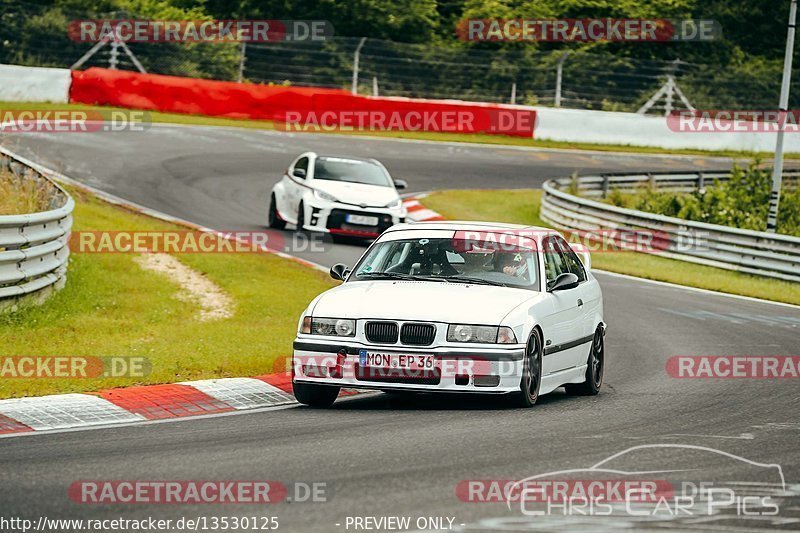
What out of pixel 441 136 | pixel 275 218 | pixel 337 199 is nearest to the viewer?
pixel 337 199

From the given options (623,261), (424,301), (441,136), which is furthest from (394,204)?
(441,136)

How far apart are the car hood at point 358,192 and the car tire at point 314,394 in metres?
12.2

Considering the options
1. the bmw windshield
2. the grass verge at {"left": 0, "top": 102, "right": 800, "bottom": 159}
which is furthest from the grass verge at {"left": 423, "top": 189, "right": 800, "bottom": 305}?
the bmw windshield

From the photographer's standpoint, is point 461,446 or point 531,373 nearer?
point 461,446

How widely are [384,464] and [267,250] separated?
1324 centimetres

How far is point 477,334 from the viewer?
10.1 metres

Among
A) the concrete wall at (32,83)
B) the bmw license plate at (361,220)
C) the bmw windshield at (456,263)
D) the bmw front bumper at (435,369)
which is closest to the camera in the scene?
the bmw front bumper at (435,369)

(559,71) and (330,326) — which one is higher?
(330,326)

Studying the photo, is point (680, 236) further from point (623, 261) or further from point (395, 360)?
point (395, 360)

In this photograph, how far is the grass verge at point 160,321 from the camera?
1222 cm

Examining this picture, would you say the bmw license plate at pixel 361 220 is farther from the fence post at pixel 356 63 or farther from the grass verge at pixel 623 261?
the fence post at pixel 356 63

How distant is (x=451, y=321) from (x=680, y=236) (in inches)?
674

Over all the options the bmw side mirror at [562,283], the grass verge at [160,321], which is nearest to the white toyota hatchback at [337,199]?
the grass verge at [160,321]

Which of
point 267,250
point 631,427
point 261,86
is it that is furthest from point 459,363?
point 261,86
